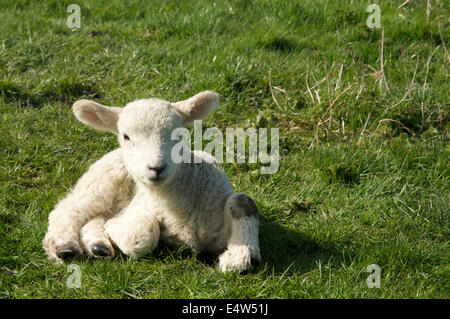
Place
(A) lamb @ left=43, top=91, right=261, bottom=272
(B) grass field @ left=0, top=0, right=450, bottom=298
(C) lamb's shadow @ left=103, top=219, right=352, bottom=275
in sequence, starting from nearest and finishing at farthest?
(A) lamb @ left=43, top=91, right=261, bottom=272 < (B) grass field @ left=0, top=0, right=450, bottom=298 < (C) lamb's shadow @ left=103, top=219, right=352, bottom=275

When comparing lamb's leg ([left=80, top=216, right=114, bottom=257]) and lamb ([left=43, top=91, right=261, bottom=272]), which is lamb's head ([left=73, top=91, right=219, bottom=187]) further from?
lamb's leg ([left=80, top=216, right=114, bottom=257])

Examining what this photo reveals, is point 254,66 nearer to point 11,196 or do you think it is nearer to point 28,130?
point 28,130

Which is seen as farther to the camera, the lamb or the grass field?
the grass field

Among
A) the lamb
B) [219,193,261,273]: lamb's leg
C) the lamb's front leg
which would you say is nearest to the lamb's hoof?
the lamb

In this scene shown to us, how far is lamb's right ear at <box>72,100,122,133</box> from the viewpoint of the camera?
13.6 ft

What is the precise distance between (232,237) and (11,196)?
2080 millimetres

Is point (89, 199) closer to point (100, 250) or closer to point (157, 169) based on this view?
point (100, 250)

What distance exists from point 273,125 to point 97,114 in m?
2.32

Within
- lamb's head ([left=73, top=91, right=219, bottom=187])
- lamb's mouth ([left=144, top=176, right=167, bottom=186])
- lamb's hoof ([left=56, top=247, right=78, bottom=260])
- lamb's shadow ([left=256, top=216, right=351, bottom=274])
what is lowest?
lamb's shadow ([left=256, top=216, right=351, bottom=274])

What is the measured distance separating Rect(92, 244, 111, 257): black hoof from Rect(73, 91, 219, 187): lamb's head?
0.53 meters

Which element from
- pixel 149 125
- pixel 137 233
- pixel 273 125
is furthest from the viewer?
pixel 273 125

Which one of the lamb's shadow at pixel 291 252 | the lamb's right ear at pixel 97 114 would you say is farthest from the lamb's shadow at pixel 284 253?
the lamb's right ear at pixel 97 114

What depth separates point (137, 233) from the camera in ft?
13.1

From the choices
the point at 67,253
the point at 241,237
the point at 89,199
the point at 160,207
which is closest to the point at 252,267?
the point at 241,237
